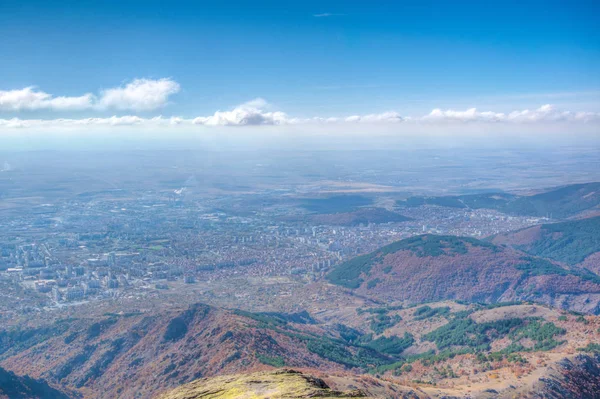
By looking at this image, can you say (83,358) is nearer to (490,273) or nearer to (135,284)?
(135,284)

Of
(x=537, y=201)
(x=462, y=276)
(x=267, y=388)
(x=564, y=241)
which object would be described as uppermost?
(x=267, y=388)

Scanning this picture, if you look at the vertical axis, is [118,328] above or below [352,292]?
above

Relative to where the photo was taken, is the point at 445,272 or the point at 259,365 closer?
the point at 259,365

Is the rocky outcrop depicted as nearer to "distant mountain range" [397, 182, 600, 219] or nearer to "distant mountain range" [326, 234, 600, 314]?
"distant mountain range" [326, 234, 600, 314]

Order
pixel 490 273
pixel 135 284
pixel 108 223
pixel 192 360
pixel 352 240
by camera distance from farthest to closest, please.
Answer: pixel 108 223 → pixel 352 240 → pixel 135 284 → pixel 490 273 → pixel 192 360

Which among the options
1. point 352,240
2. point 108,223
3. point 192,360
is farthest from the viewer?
point 108,223

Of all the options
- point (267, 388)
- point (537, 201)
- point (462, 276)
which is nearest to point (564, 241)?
point (462, 276)

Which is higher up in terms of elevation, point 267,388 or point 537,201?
point 267,388

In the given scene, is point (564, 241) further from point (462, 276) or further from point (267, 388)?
point (267, 388)

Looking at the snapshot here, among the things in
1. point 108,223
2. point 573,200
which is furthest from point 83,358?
point 573,200
